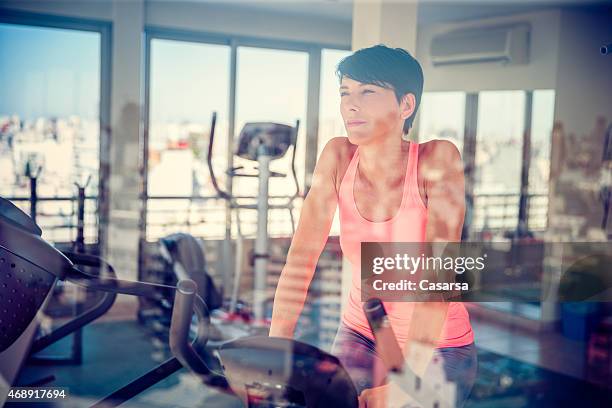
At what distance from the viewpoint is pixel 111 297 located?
227 centimetres

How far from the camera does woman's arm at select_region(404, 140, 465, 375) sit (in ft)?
6.21

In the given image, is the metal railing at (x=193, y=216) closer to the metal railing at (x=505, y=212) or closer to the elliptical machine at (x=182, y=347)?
the elliptical machine at (x=182, y=347)

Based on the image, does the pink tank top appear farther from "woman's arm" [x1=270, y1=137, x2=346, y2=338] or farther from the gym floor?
the gym floor

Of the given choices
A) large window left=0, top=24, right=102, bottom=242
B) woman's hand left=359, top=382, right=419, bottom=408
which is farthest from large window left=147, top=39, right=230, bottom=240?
woman's hand left=359, top=382, right=419, bottom=408

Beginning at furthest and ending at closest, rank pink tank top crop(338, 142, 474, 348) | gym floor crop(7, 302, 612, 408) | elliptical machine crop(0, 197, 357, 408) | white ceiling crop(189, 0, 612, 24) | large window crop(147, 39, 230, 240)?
large window crop(147, 39, 230, 240), gym floor crop(7, 302, 612, 408), white ceiling crop(189, 0, 612, 24), pink tank top crop(338, 142, 474, 348), elliptical machine crop(0, 197, 357, 408)

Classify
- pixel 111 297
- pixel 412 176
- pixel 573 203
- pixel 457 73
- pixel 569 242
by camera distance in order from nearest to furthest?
pixel 412 176 → pixel 457 73 → pixel 111 297 → pixel 569 242 → pixel 573 203

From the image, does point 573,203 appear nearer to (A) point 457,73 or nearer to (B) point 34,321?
(A) point 457,73

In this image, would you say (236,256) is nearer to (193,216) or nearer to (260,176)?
(193,216)

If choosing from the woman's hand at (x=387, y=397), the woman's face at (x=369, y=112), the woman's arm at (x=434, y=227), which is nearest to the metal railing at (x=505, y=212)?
the woman's arm at (x=434, y=227)

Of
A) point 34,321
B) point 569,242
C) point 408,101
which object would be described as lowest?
point 34,321

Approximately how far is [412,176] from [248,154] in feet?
2.41

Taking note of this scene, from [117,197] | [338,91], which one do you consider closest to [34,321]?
[117,197]

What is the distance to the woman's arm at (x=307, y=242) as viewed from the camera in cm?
195

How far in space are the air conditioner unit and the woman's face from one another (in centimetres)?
25
